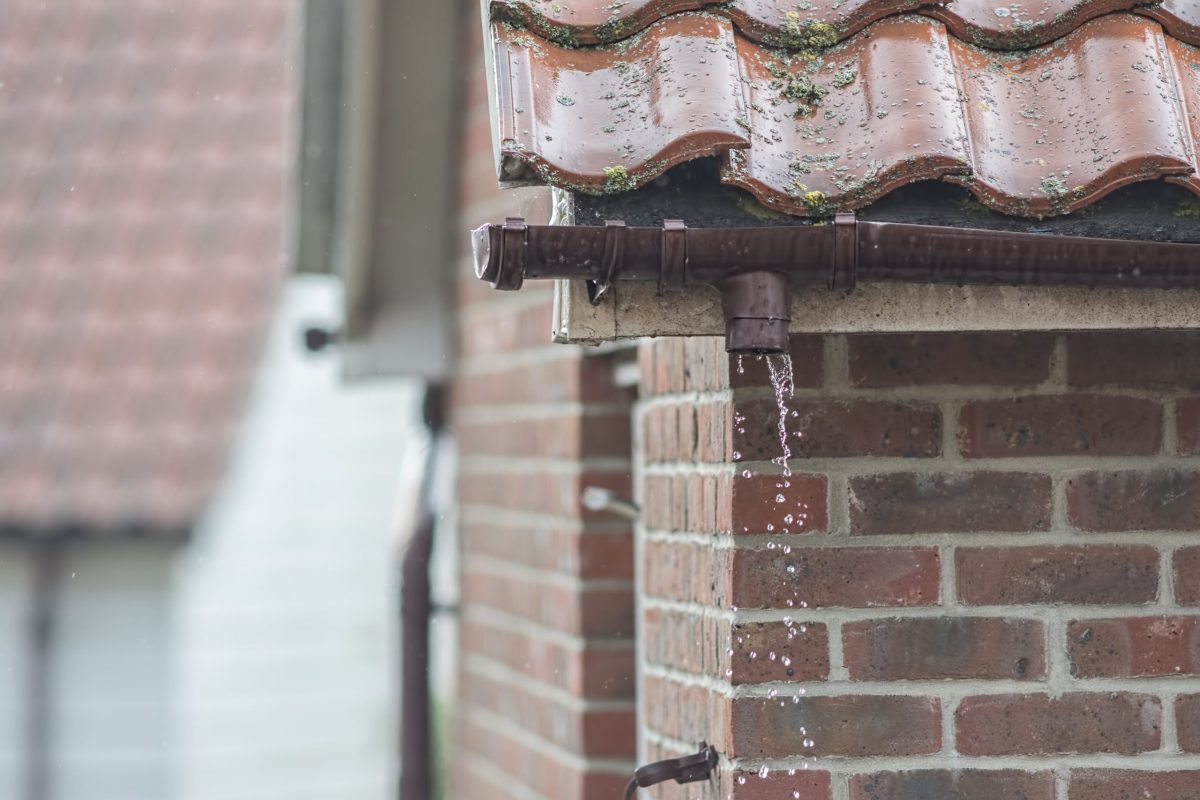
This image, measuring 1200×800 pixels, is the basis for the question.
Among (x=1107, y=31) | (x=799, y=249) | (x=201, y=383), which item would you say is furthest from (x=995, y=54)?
(x=201, y=383)

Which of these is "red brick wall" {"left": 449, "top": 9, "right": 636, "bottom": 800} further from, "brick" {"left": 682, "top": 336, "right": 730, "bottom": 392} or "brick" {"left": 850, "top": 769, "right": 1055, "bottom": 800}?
"brick" {"left": 850, "top": 769, "right": 1055, "bottom": 800}

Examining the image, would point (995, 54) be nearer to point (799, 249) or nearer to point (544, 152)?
point (799, 249)

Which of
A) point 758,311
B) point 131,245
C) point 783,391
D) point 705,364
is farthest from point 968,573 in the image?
point 131,245

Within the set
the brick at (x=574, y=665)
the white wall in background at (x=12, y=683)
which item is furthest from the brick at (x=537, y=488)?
the white wall in background at (x=12, y=683)

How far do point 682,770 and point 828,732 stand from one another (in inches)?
8.2

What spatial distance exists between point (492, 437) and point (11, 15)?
5965mm

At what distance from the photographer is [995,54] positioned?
5.82 feet

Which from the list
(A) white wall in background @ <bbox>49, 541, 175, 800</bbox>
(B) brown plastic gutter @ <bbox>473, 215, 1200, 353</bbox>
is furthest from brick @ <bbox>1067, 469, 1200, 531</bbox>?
(A) white wall in background @ <bbox>49, 541, 175, 800</bbox>

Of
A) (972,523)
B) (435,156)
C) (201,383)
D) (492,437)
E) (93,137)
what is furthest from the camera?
(93,137)

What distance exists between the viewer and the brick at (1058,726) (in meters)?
1.92

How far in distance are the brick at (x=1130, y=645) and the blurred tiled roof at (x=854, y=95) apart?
560mm

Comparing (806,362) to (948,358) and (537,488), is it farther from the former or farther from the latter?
(537,488)

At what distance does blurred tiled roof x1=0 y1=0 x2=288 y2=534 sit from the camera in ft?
23.4

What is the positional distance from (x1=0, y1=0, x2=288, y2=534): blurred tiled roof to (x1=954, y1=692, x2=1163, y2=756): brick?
5660 millimetres
